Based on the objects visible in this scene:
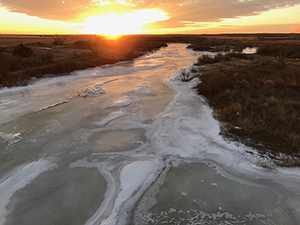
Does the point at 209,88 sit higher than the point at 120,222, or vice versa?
the point at 209,88

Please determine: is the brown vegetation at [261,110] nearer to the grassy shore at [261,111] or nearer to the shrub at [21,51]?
the grassy shore at [261,111]

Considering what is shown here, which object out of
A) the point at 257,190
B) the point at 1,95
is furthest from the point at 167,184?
the point at 1,95

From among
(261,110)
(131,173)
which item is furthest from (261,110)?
(131,173)

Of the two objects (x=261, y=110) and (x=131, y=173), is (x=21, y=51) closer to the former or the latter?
(x=131, y=173)

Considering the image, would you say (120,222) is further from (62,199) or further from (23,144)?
(23,144)

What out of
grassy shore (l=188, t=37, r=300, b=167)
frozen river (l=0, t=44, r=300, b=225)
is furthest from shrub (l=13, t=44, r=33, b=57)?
grassy shore (l=188, t=37, r=300, b=167)

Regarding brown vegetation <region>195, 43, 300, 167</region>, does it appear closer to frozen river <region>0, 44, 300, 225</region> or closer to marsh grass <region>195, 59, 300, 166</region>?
marsh grass <region>195, 59, 300, 166</region>
